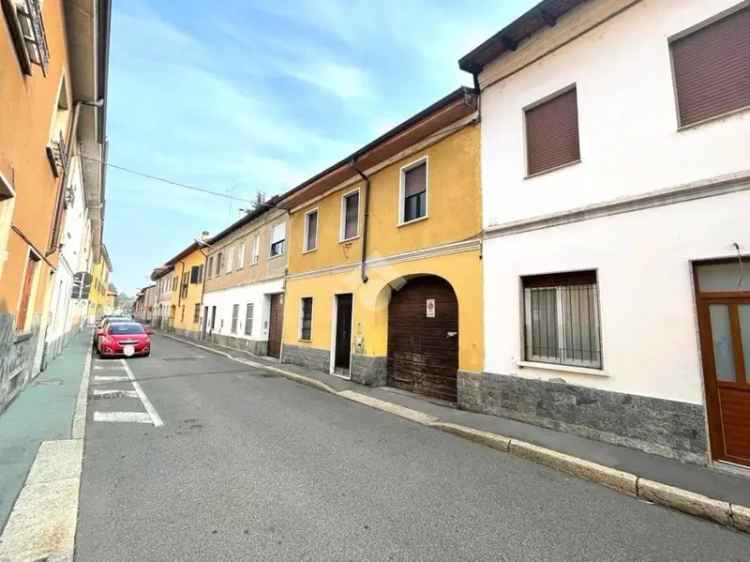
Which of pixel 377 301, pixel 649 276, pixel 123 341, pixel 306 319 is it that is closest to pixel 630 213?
pixel 649 276

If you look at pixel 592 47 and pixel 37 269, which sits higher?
pixel 592 47

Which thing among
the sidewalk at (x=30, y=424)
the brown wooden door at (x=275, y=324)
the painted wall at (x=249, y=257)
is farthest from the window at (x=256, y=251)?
the sidewalk at (x=30, y=424)

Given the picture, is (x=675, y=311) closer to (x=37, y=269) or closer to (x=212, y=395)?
(x=212, y=395)

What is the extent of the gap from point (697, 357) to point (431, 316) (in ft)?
16.1

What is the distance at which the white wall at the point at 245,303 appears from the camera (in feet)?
53.0

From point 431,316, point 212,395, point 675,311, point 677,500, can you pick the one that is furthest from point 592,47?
point 212,395

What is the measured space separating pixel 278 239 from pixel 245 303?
4.25m

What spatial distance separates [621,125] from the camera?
560 centimetres

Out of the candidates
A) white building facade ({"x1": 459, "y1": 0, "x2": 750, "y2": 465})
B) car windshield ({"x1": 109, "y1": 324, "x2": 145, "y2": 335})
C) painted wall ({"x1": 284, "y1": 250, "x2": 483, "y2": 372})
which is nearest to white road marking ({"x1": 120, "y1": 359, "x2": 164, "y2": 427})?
car windshield ({"x1": 109, "y1": 324, "x2": 145, "y2": 335})

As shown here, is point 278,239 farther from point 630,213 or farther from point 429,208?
point 630,213

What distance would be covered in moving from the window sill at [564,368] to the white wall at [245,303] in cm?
1045

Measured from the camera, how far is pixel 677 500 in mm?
3762

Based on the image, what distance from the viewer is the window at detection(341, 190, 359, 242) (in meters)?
11.4

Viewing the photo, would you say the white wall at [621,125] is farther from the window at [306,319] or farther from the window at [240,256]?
the window at [240,256]
